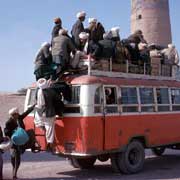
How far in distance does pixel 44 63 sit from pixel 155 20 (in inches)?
→ 828

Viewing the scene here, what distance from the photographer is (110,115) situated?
34.9 feet

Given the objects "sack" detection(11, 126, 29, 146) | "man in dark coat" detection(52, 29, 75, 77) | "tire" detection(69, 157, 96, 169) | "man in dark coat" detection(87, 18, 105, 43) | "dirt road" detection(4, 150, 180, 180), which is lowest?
"dirt road" detection(4, 150, 180, 180)

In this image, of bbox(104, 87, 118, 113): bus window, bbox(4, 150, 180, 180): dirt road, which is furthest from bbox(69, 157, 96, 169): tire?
bbox(104, 87, 118, 113): bus window

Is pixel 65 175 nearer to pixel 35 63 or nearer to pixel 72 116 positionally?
pixel 72 116

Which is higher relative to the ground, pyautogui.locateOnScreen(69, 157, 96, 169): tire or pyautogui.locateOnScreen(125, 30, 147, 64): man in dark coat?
pyautogui.locateOnScreen(125, 30, 147, 64): man in dark coat

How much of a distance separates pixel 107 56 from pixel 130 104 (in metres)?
1.32

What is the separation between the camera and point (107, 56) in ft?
37.6

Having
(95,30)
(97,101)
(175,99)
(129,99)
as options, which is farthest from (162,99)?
(97,101)

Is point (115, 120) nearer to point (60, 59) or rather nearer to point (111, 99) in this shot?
point (111, 99)

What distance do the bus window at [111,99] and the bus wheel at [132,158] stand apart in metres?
1.06

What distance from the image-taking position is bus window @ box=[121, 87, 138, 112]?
438 inches

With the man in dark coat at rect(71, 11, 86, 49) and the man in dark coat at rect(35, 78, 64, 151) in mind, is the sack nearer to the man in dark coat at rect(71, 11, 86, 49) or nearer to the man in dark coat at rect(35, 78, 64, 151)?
the man in dark coat at rect(35, 78, 64, 151)

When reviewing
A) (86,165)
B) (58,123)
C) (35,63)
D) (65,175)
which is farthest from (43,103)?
(86,165)

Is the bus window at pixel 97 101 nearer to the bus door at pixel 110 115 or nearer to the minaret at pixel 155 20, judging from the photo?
the bus door at pixel 110 115
